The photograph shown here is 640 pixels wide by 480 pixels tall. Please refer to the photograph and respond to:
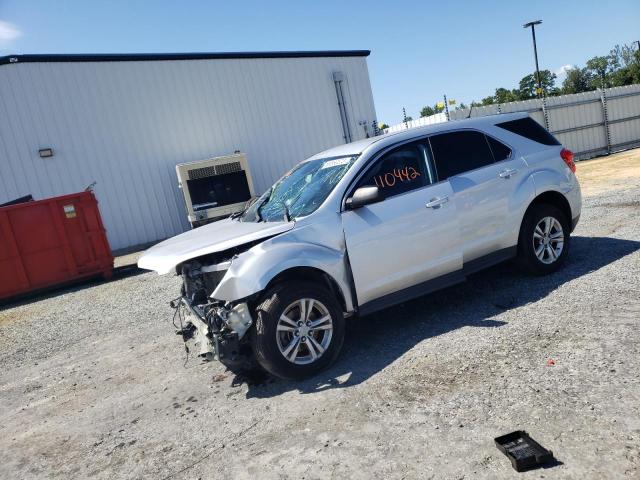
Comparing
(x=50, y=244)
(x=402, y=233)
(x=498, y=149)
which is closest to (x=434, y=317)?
(x=402, y=233)

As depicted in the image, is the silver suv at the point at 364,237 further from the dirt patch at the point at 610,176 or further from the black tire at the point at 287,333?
the dirt patch at the point at 610,176

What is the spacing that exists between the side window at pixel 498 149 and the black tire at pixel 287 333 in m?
2.52

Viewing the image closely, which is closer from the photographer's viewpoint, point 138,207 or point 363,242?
point 363,242

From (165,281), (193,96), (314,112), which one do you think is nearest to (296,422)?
(165,281)

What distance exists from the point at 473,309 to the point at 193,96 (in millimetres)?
14251

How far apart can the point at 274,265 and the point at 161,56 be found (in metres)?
14.5

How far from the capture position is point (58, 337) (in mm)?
6789

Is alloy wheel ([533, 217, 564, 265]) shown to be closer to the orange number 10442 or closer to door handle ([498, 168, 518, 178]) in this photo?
door handle ([498, 168, 518, 178])

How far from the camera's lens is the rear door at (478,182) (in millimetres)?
4805

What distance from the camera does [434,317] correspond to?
4871 millimetres

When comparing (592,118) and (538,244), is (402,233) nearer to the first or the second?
(538,244)

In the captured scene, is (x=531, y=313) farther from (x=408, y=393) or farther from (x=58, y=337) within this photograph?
(x=58, y=337)

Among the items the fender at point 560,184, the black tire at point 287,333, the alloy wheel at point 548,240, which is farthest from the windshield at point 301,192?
the alloy wheel at point 548,240

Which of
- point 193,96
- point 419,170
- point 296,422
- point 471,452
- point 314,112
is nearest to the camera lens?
point 471,452
